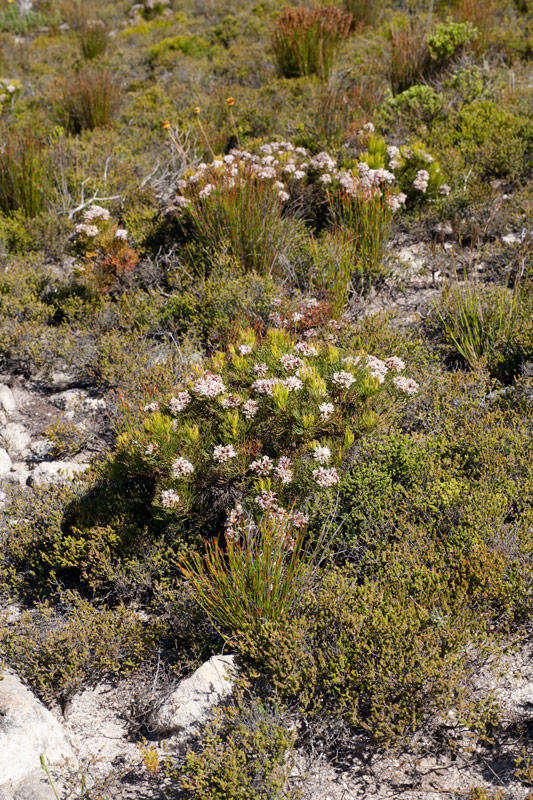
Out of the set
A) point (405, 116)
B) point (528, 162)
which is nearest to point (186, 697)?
point (528, 162)

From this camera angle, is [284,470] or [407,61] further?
[407,61]

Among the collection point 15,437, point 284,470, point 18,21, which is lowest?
point 15,437

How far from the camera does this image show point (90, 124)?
8.24 m

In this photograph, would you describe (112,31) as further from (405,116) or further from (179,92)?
(405,116)

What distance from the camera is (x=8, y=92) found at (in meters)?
9.45

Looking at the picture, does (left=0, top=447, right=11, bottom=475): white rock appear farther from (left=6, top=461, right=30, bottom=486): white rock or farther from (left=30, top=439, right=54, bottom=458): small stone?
(left=30, top=439, right=54, bottom=458): small stone

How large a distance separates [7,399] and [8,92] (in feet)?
24.8

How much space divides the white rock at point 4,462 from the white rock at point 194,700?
7.28 ft

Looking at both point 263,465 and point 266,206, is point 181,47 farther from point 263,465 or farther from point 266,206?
point 263,465

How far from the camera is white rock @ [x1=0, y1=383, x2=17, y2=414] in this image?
451cm

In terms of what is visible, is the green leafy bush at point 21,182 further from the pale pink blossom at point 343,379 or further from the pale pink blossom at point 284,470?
the pale pink blossom at point 284,470

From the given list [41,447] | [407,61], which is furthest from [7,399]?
[407,61]

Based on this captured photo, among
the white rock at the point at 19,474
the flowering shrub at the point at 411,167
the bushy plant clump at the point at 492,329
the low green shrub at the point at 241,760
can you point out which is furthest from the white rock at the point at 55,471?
the flowering shrub at the point at 411,167

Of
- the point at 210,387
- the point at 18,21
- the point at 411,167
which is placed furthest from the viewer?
the point at 18,21
